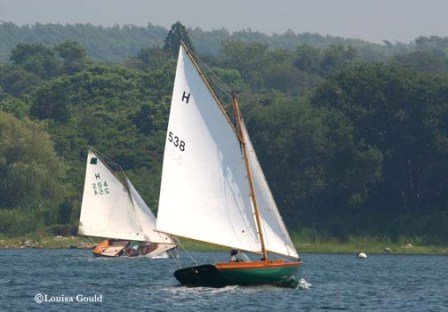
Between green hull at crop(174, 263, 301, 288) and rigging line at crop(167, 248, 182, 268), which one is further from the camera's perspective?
rigging line at crop(167, 248, 182, 268)

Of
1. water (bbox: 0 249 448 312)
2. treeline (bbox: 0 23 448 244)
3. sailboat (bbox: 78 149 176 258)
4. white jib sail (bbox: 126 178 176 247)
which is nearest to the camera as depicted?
water (bbox: 0 249 448 312)

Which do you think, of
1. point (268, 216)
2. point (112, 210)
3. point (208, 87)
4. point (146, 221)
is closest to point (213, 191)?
point (268, 216)

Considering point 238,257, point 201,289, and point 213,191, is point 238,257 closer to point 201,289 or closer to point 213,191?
point 201,289

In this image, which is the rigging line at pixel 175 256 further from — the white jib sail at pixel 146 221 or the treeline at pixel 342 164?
the treeline at pixel 342 164

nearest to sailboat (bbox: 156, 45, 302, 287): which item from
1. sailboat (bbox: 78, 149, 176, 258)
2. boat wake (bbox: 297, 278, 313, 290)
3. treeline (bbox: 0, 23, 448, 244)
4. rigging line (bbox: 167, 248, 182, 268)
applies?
boat wake (bbox: 297, 278, 313, 290)

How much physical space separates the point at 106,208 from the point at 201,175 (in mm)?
47520

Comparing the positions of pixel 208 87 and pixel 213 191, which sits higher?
pixel 208 87

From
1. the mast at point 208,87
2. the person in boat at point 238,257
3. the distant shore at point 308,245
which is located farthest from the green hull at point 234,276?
the distant shore at point 308,245

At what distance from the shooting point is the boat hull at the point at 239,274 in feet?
236

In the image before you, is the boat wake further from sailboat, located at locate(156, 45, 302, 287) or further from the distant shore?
the distant shore

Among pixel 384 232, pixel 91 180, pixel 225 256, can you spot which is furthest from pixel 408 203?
pixel 91 180

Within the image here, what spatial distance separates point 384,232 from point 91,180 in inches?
1413

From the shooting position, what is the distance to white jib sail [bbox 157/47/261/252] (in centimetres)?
7194

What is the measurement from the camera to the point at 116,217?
389 feet
